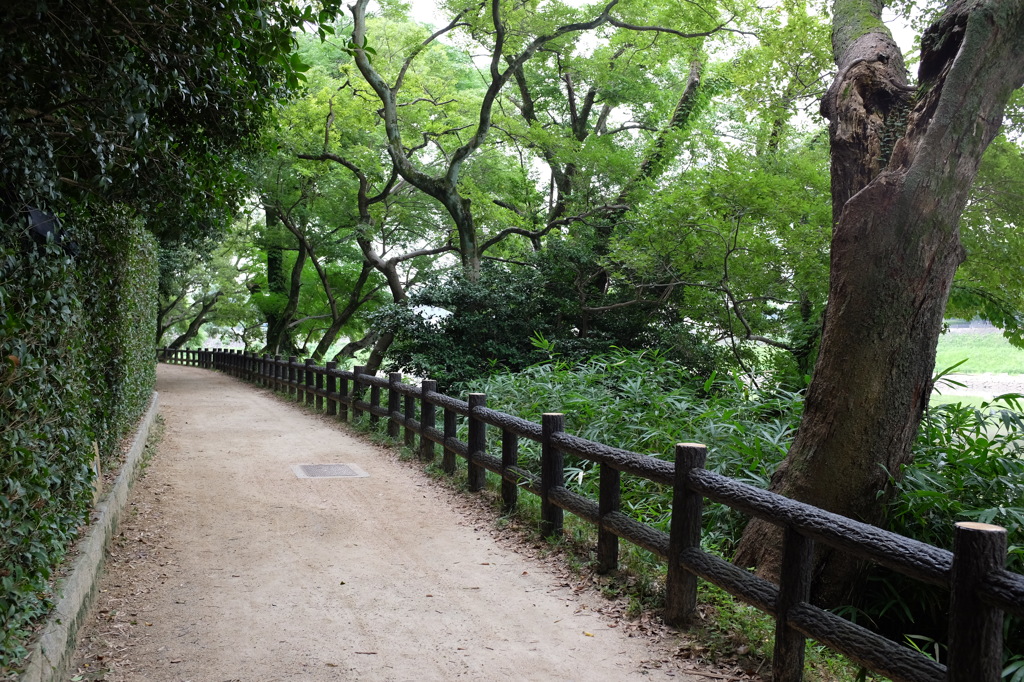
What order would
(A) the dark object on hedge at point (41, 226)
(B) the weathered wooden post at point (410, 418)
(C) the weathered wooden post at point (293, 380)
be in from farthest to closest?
(C) the weathered wooden post at point (293, 380) → (B) the weathered wooden post at point (410, 418) → (A) the dark object on hedge at point (41, 226)

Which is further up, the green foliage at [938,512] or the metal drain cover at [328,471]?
the green foliage at [938,512]

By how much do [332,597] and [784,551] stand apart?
282 centimetres

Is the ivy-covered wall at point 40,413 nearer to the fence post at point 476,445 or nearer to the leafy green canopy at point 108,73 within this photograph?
the leafy green canopy at point 108,73

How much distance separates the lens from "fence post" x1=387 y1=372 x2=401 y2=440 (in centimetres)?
1039

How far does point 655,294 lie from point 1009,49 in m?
9.90

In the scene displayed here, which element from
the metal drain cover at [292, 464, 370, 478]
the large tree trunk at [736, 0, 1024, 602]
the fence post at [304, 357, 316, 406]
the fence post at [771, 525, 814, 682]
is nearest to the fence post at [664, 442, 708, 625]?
the fence post at [771, 525, 814, 682]

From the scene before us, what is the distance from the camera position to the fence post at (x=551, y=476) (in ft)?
19.5

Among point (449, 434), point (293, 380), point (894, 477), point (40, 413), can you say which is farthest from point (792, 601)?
point (293, 380)

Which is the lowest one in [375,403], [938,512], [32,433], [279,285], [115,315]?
[375,403]

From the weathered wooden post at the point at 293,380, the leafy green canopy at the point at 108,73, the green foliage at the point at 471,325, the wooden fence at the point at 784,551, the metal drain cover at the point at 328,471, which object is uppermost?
the leafy green canopy at the point at 108,73

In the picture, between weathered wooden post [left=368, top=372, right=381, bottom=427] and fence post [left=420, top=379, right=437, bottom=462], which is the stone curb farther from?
weathered wooden post [left=368, top=372, right=381, bottom=427]

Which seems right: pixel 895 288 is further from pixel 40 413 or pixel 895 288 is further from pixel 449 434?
pixel 40 413

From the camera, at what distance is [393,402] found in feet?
34.9

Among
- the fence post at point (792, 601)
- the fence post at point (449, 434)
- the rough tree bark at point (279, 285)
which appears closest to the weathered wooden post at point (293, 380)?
the rough tree bark at point (279, 285)
